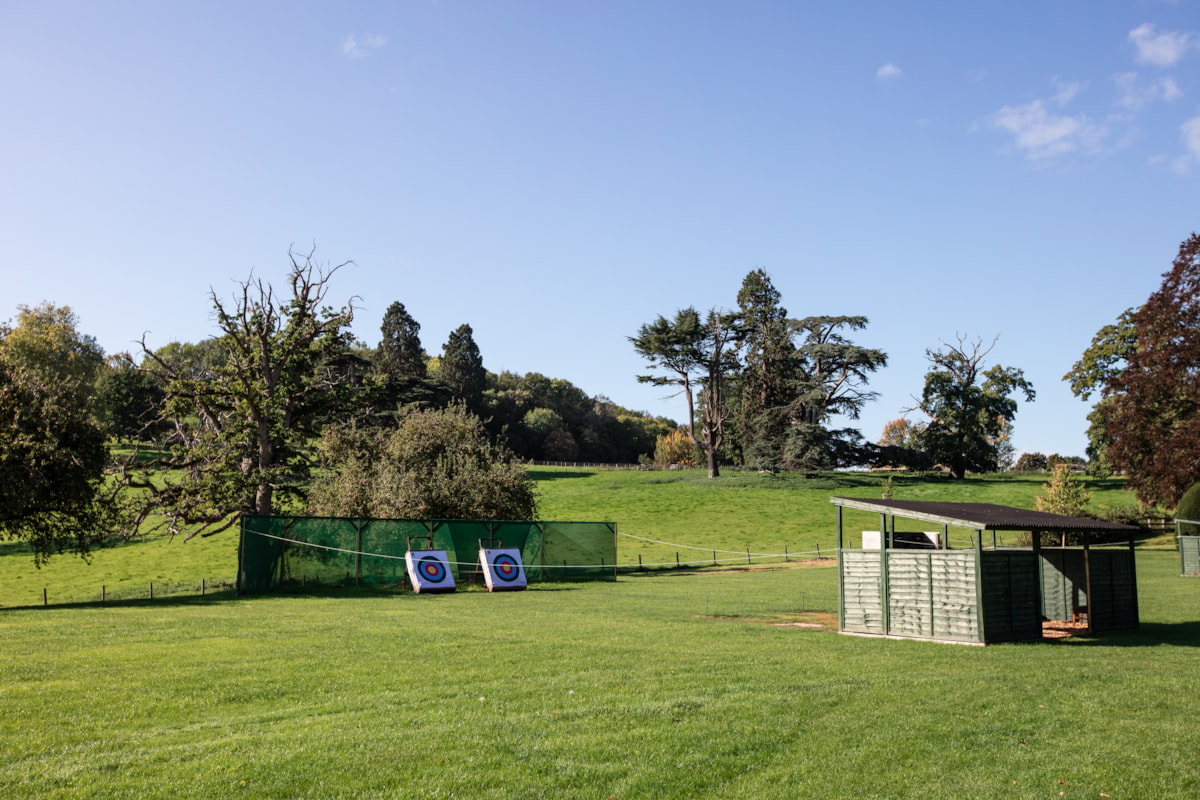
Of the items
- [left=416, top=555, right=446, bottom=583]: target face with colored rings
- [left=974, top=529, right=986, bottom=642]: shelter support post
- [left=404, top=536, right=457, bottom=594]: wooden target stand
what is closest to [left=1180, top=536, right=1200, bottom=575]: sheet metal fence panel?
[left=974, top=529, right=986, bottom=642]: shelter support post

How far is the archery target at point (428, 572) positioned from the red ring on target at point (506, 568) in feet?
4.79

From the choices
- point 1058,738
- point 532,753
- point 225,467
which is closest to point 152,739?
point 532,753

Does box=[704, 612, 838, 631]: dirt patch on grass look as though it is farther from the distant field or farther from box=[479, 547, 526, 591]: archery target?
the distant field

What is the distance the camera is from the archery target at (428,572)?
2628 cm

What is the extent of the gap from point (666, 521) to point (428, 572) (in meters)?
33.8

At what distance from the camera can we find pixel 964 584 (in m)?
15.5

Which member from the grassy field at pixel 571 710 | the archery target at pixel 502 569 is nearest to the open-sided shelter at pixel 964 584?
the grassy field at pixel 571 710

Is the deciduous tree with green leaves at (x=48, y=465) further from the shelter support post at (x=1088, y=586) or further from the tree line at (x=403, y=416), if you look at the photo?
the shelter support post at (x=1088, y=586)

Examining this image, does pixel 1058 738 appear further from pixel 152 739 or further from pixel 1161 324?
pixel 1161 324

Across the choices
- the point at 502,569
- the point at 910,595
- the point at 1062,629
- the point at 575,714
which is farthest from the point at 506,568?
the point at 575,714

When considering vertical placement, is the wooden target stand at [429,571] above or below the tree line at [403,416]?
below

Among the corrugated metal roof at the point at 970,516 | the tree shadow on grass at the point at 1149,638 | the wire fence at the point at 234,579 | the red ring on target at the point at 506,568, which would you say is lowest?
the wire fence at the point at 234,579

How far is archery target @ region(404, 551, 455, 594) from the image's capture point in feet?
86.2

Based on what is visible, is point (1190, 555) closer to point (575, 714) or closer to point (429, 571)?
point (429, 571)
